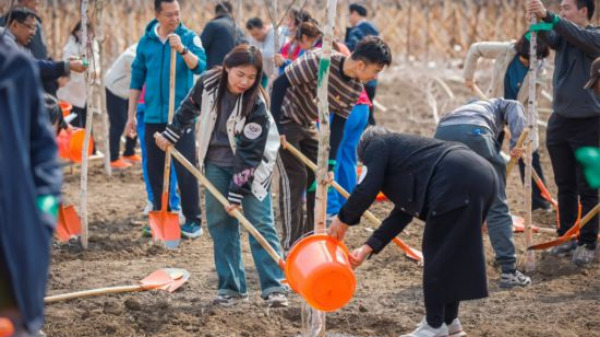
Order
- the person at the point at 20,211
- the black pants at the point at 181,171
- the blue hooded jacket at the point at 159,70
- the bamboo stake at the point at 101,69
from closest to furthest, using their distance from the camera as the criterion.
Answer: the person at the point at 20,211 < the blue hooded jacket at the point at 159,70 < the black pants at the point at 181,171 < the bamboo stake at the point at 101,69

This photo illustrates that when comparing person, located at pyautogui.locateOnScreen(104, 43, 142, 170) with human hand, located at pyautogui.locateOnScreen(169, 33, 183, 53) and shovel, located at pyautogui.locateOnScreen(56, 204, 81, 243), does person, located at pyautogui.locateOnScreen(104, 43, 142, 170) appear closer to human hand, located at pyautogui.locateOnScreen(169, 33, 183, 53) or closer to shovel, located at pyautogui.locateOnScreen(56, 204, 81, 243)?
shovel, located at pyautogui.locateOnScreen(56, 204, 81, 243)

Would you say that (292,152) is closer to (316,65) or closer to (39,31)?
(316,65)

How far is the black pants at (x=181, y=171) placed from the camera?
261 inches

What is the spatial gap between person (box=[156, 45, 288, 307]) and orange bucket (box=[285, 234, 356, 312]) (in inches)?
32.0

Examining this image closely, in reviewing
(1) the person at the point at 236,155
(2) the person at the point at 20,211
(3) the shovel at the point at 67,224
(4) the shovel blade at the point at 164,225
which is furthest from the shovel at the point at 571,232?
(2) the person at the point at 20,211

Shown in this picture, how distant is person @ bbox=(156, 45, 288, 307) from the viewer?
485 cm

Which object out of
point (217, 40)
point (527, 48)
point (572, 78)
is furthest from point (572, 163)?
point (217, 40)

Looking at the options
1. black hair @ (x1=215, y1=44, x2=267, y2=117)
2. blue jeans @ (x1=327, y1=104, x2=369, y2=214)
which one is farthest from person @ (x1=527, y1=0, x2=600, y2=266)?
black hair @ (x1=215, y1=44, x2=267, y2=117)

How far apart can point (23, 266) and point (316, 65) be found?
11.7ft

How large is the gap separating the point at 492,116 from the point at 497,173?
0.37 m

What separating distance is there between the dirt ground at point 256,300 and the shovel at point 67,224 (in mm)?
109

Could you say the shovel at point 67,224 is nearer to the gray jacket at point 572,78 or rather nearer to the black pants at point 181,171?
the black pants at point 181,171

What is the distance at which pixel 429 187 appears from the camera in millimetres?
4301

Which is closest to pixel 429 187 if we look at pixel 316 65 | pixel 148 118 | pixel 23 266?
pixel 316 65
